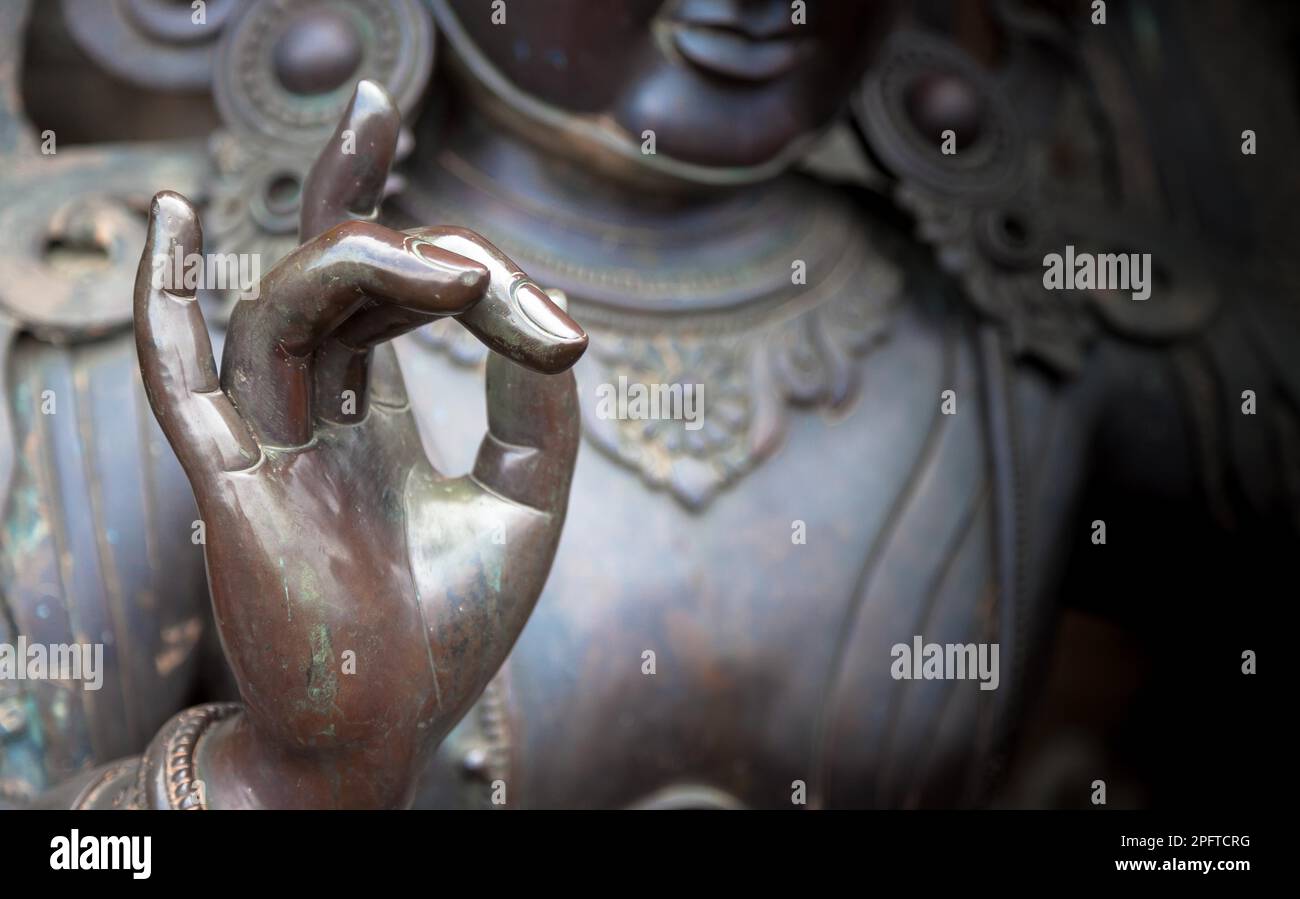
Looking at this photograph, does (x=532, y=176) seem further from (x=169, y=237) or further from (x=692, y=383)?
(x=169, y=237)

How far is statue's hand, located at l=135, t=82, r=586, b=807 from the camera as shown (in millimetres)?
948

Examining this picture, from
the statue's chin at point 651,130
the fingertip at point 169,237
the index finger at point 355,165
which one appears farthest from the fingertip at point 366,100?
the statue's chin at point 651,130

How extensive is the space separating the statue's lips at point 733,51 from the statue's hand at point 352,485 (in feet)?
1.43

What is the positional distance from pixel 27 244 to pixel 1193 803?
1.43 meters

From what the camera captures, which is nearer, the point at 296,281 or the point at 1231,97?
the point at 296,281

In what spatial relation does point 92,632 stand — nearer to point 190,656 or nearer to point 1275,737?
point 190,656

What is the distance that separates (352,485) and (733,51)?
1.95ft

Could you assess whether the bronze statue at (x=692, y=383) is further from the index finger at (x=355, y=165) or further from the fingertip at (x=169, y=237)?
the fingertip at (x=169, y=237)

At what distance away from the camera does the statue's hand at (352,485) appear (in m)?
0.95

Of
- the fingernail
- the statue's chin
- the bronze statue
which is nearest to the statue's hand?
the fingernail

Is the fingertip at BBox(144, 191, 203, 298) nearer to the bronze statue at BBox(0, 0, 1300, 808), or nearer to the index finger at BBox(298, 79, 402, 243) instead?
the index finger at BBox(298, 79, 402, 243)

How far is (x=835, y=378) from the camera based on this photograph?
1.60 metres

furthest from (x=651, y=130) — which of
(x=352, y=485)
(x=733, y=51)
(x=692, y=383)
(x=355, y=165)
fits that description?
(x=352, y=485)

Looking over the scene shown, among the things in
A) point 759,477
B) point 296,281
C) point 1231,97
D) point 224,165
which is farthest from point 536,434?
point 1231,97
